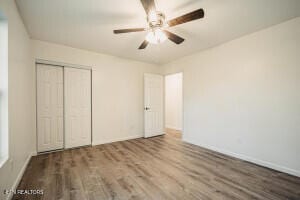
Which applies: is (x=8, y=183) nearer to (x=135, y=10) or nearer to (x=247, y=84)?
(x=135, y=10)

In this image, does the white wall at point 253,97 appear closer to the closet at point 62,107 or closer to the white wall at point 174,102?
the white wall at point 174,102

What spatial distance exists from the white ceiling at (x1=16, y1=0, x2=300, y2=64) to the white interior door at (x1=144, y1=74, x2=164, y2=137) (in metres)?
1.65

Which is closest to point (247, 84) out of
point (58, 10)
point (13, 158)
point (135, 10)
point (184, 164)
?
point (184, 164)

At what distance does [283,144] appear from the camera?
2.46m

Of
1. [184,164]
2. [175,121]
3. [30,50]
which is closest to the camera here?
[184,164]

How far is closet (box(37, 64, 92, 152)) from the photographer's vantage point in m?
3.29

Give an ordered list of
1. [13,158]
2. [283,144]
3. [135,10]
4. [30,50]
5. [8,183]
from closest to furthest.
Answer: [8,183]
[13,158]
[135,10]
[283,144]
[30,50]

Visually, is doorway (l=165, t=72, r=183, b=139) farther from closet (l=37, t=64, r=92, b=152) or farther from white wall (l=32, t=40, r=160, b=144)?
closet (l=37, t=64, r=92, b=152)

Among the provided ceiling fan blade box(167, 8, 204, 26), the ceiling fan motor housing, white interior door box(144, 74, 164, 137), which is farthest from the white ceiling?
white interior door box(144, 74, 164, 137)

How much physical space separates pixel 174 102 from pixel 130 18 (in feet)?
14.6

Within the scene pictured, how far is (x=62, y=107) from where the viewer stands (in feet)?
11.6

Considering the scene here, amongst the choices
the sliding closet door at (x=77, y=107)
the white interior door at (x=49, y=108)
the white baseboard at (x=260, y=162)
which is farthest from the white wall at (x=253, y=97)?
the white interior door at (x=49, y=108)

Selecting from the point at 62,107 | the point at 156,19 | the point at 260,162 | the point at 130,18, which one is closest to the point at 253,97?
the point at 260,162

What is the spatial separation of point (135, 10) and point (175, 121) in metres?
4.79
